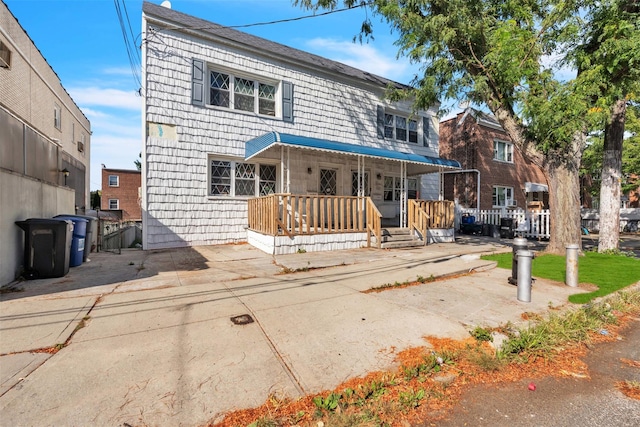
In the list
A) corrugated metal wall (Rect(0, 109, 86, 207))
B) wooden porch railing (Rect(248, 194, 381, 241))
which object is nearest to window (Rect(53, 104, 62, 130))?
corrugated metal wall (Rect(0, 109, 86, 207))

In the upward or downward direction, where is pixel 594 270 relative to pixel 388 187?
downward

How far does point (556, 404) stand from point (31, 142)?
9.26 meters

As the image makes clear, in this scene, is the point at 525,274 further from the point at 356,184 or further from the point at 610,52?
the point at 356,184

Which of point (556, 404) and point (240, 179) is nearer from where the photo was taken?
point (556, 404)

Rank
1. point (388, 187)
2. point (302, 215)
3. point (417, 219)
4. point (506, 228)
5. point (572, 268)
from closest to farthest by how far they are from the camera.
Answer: point (572, 268)
point (302, 215)
point (417, 219)
point (506, 228)
point (388, 187)

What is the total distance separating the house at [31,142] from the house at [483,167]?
18.7 meters

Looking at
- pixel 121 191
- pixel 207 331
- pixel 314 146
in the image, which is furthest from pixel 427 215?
pixel 121 191

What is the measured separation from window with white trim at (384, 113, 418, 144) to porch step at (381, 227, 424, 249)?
5856 millimetres

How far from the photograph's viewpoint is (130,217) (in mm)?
33531

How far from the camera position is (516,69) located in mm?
7461

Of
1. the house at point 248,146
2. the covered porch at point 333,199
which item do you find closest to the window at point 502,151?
the covered porch at point 333,199

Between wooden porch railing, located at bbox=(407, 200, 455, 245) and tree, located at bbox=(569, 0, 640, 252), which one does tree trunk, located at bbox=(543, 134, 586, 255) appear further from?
wooden porch railing, located at bbox=(407, 200, 455, 245)

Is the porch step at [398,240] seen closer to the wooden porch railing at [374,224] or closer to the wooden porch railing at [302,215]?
the wooden porch railing at [374,224]

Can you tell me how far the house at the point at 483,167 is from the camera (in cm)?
1833
